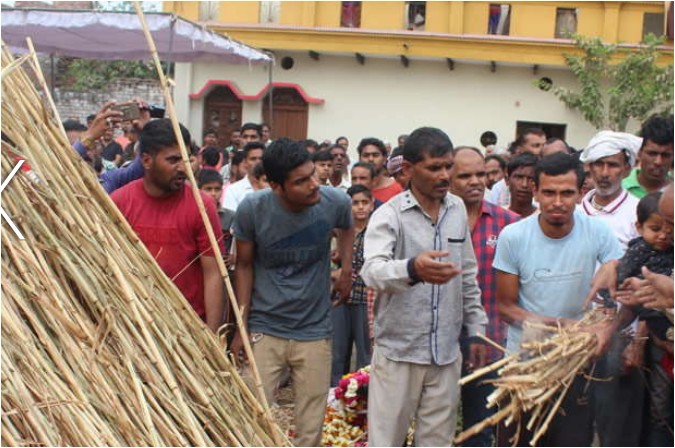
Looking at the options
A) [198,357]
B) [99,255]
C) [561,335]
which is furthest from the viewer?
[561,335]

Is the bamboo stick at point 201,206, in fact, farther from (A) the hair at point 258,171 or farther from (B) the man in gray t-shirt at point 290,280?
(A) the hair at point 258,171

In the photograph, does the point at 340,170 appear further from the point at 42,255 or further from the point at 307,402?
the point at 42,255

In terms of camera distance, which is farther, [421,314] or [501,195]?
[501,195]

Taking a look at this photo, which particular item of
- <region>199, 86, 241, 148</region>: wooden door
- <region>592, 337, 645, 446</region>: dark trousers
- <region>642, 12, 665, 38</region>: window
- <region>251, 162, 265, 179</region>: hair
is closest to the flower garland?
<region>592, 337, 645, 446</region>: dark trousers

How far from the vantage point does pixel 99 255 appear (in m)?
2.57

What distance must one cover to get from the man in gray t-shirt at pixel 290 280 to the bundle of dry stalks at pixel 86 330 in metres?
1.11

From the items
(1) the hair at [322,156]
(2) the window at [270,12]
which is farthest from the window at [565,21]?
(1) the hair at [322,156]

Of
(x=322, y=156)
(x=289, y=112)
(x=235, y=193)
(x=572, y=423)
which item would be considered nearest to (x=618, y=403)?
(x=572, y=423)

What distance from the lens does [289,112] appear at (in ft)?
73.5

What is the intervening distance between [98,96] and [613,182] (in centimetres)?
1706

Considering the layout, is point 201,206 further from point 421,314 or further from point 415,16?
point 415,16

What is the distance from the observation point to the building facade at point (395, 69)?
70.4 ft

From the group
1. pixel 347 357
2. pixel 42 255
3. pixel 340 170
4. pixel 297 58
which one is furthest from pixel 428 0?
pixel 42 255

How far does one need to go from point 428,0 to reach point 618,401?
19.4 m
